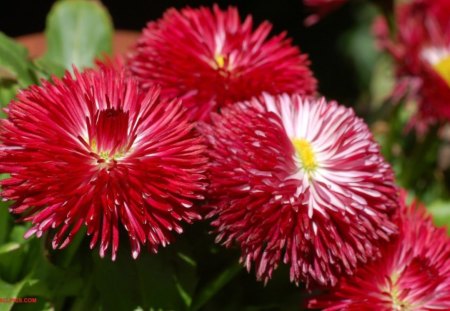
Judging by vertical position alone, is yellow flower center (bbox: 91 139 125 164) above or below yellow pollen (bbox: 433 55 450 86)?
below

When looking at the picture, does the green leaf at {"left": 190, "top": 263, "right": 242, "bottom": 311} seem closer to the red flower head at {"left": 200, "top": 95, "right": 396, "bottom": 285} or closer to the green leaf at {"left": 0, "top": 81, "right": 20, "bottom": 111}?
the red flower head at {"left": 200, "top": 95, "right": 396, "bottom": 285}

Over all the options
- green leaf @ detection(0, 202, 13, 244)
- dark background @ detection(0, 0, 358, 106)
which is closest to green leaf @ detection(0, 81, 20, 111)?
green leaf @ detection(0, 202, 13, 244)

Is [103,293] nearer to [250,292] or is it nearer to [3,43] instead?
[250,292]

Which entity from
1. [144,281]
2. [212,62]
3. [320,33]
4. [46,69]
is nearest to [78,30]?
[46,69]

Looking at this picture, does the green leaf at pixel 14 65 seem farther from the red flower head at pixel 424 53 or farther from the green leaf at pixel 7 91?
the red flower head at pixel 424 53

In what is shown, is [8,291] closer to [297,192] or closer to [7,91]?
[7,91]

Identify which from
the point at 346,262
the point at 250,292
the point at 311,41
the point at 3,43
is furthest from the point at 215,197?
the point at 311,41

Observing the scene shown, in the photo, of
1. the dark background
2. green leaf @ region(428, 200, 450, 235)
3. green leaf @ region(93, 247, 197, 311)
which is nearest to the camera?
green leaf @ region(93, 247, 197, 311)
